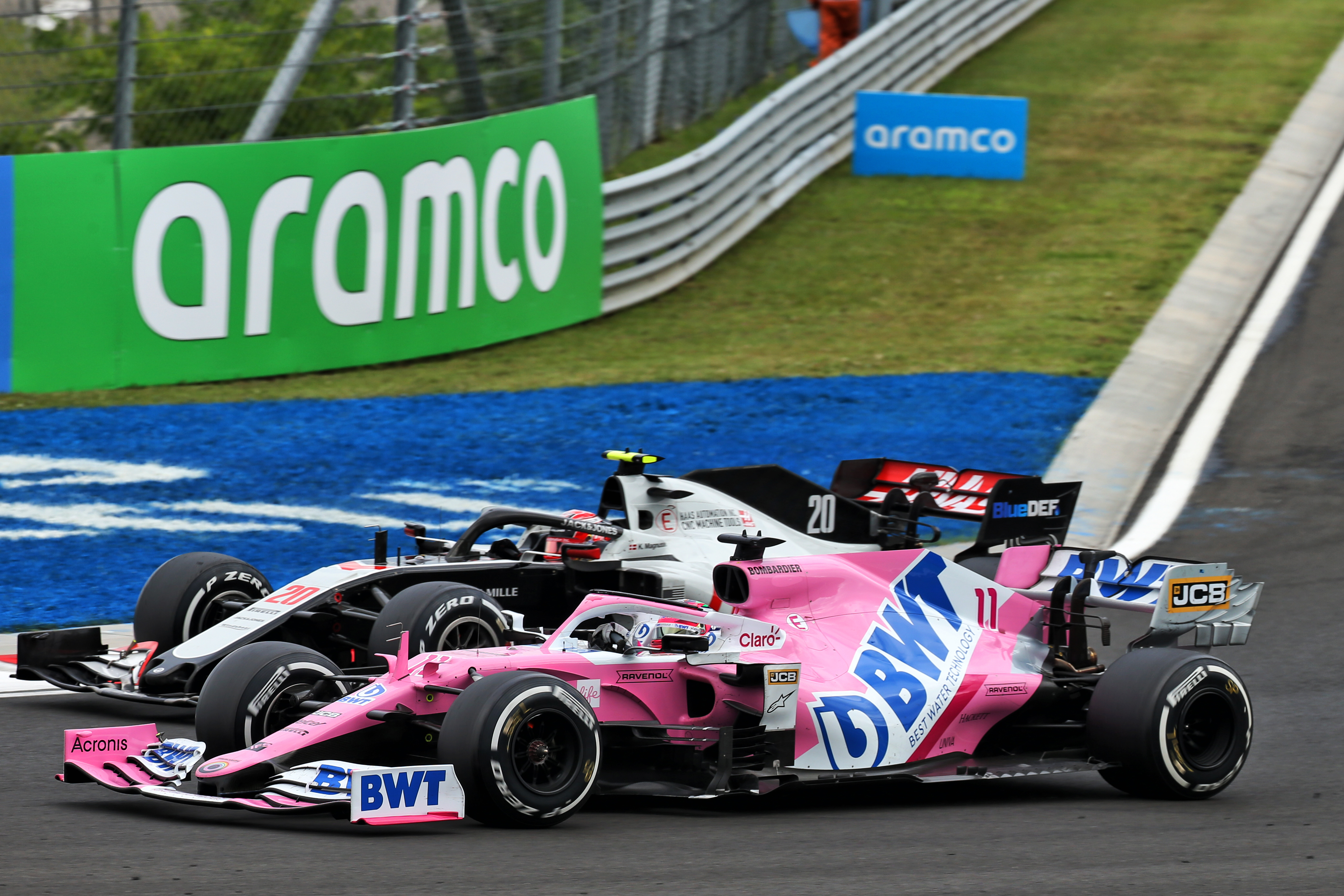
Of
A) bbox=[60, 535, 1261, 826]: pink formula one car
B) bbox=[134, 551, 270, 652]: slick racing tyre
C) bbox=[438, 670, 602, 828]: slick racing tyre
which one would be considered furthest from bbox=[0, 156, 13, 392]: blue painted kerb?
bbox=[438, 670, 602, 828]: slick racing tyre

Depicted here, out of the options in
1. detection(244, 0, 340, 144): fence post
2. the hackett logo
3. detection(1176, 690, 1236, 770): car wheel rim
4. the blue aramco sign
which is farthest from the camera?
the blue aramco sign

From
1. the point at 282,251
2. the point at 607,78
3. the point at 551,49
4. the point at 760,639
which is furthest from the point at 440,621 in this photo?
the point at 607,78

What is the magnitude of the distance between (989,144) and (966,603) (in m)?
16.6

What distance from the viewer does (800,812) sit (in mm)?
7582

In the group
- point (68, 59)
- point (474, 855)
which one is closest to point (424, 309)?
point (68, 59)

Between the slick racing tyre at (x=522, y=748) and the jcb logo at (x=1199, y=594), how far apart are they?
303 cm

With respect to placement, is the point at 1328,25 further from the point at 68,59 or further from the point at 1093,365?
the point at 68,59

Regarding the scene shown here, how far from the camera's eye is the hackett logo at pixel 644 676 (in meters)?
7.36

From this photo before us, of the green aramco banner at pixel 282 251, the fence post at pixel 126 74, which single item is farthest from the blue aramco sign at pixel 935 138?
the fence post at pixel 126 74

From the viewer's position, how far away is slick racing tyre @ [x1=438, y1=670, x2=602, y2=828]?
6559mm

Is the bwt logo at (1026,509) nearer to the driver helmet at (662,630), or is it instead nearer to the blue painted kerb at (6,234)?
the driver helmet at (662,630)

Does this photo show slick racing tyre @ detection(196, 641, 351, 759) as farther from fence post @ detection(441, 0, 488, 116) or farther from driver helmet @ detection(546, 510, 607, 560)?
fence post @ detection(441, 0, 488, 116)

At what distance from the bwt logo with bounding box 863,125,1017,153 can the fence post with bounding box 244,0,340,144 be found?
1023 centimetres

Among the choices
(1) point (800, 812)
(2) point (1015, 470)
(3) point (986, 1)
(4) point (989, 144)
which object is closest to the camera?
(1) point (800, 812)
